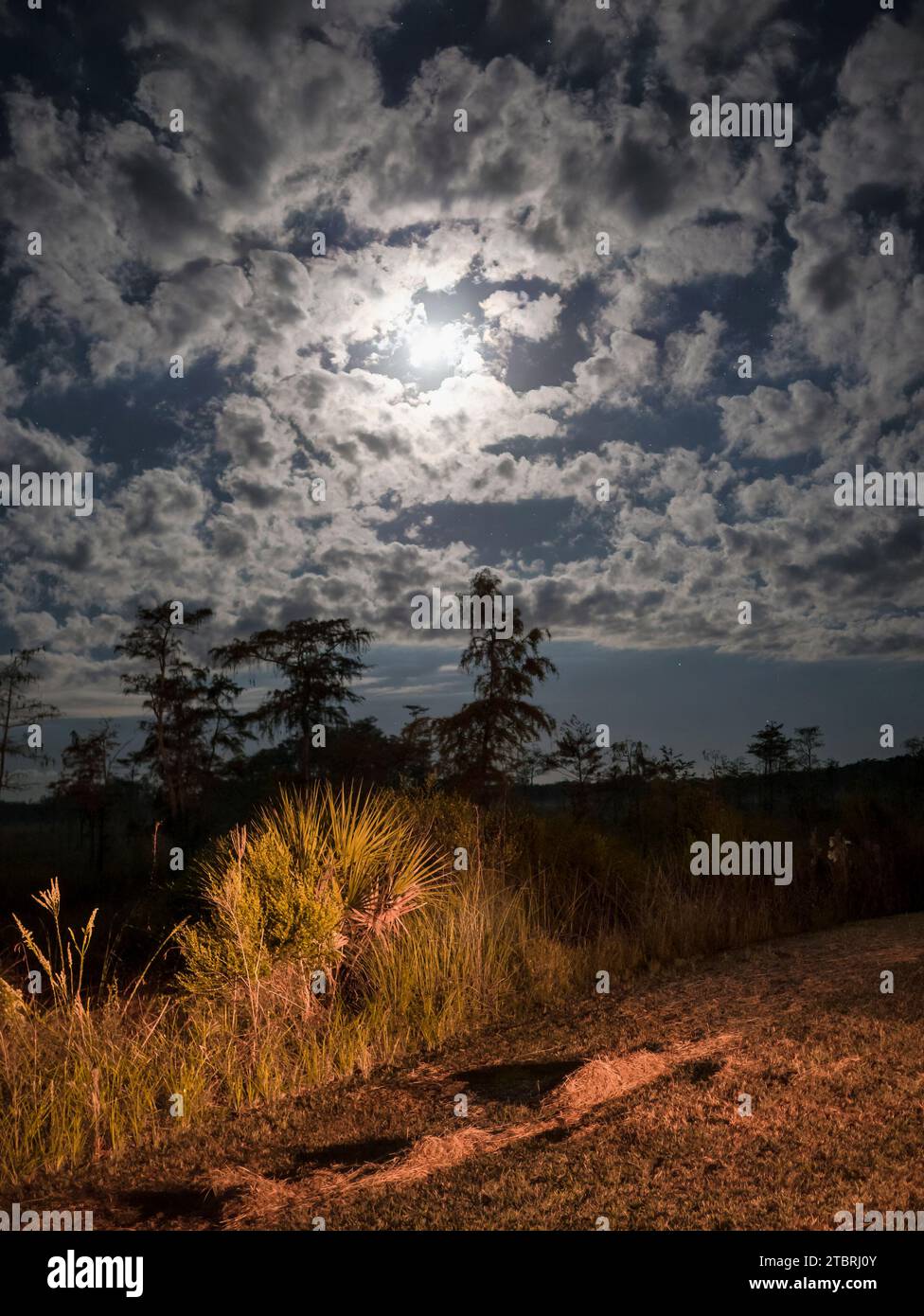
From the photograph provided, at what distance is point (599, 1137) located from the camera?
13.7ft

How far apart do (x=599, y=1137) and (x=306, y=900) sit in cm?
342

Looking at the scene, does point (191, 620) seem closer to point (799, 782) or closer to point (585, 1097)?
point (799, 782)

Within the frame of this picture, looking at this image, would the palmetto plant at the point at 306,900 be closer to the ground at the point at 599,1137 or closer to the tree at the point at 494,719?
the ground at the point at 599,1137

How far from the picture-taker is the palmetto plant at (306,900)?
22.3 feet

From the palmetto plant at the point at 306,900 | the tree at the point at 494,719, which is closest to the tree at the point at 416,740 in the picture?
the tree at the point at 494,719

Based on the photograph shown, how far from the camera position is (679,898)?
35.9ft

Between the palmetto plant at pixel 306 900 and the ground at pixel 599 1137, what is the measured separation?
1.36 m

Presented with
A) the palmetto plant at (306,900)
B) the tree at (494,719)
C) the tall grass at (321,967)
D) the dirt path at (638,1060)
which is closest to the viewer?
the dirt path at (638,1060)

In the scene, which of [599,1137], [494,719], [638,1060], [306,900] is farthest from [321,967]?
[494,719]

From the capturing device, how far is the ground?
3582 mm

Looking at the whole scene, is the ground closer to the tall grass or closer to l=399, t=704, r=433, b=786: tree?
the tall grass

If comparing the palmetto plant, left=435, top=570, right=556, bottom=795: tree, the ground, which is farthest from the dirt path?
left=435, top=570, right=556, bottom=795: tree

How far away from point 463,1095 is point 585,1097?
739mm
